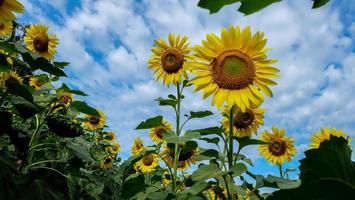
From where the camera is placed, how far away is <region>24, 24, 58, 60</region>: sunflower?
17.0ft

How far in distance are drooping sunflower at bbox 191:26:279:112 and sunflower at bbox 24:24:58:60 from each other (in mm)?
2864

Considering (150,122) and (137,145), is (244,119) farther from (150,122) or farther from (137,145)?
(137,145)

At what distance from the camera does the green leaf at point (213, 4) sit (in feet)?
1.63

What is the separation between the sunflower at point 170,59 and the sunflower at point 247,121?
25.3 inches

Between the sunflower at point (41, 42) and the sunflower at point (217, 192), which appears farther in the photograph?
the sunflower at point (41, 42)

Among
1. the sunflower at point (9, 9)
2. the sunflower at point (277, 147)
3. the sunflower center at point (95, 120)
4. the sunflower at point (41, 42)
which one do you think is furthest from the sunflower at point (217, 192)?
the sunflower center at point (95, 120)

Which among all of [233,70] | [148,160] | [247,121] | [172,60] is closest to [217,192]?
[233,70]

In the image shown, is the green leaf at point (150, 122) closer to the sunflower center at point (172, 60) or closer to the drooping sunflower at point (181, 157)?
the drooping sunflower at point (181, 157)

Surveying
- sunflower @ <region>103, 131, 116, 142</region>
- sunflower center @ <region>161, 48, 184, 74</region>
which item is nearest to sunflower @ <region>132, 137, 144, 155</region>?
sunflower @ <region>103, 131, 116, 142</region>

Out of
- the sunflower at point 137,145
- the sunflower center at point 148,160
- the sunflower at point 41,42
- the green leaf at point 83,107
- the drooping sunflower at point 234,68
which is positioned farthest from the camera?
the sunflower at point 137,145

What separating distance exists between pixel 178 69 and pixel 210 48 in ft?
5.21

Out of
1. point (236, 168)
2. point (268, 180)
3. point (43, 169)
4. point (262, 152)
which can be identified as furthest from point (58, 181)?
point (262, 152)

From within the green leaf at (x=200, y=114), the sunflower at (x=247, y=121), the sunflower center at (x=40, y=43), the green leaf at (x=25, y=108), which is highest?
the sunflower center at (x=40, y=43)

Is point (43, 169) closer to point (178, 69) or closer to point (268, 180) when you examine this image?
point (268, 180)
